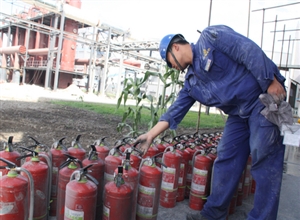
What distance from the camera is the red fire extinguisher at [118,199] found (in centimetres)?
147

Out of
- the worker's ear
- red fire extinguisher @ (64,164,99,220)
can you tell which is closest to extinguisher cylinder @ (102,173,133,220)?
red fire extinguisher @ (64,164,99,220)

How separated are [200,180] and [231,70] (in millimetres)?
1036

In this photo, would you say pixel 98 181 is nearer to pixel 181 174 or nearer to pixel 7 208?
pixel 7 208

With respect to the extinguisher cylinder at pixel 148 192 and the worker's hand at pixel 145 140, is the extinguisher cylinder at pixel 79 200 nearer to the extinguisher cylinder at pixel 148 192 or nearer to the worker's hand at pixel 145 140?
the extinguisher cylinder at pixel 148 192

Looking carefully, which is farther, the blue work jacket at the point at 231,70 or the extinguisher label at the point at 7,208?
the blue work jacket at the point at 231,70

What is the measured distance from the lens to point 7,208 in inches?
48.1

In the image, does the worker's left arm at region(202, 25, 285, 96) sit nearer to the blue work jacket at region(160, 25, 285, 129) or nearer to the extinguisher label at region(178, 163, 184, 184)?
the blue work jacket at region(160, 25, 285, 129)

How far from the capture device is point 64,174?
1530 millimetres

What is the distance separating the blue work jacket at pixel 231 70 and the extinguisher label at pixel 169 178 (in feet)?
2.25

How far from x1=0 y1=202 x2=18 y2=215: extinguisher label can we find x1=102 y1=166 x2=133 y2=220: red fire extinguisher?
1.60ft

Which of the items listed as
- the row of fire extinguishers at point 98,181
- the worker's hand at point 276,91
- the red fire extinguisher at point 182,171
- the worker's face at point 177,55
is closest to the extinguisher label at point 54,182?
the row of fire extinguishers at point 98,181

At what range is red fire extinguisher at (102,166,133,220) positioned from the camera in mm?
1468

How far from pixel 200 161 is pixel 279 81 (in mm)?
929

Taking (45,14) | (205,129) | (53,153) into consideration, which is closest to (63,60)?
(45,14)
